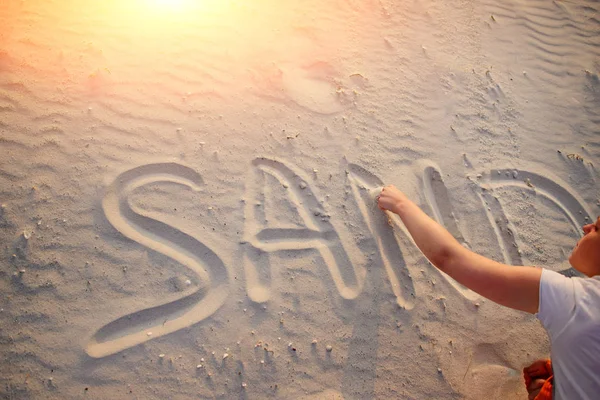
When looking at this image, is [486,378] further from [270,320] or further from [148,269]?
[148,269]

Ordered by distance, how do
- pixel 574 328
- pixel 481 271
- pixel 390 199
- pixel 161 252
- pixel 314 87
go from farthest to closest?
pixel 314 87 < pixel 390 199 < pixel 161 252 < pixel 481 271 < pixel 574 328

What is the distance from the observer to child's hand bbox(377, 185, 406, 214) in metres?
2.38

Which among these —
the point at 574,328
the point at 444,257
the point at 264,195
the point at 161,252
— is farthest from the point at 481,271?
the point at 161,252

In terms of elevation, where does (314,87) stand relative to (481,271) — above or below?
above

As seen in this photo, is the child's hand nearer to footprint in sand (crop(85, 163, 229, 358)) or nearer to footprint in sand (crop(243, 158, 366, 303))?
footprint in sand (crop(243, 158, 366, 303))

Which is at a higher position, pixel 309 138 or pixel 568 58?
pixel 568 58

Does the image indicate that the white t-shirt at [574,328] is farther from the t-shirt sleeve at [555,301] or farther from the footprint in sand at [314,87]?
the footprint in sand at [314,87]

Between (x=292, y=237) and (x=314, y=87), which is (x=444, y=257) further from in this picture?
(x=314, y=87)

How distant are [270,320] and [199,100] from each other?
1.58 meters

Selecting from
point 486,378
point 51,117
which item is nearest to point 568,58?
point 486,378

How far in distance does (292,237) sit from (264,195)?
12.5 inches

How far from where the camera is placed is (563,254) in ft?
8.90

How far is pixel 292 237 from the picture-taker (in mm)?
2439

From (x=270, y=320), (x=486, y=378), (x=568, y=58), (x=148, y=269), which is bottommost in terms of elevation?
(x=486, y=378)
